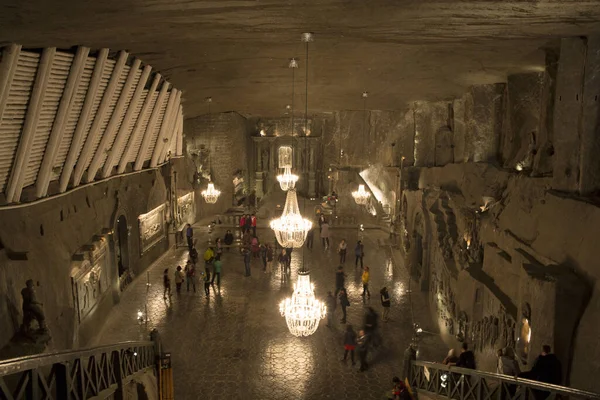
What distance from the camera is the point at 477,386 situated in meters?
5.95

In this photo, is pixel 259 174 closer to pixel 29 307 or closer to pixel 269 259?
pixel 269 259

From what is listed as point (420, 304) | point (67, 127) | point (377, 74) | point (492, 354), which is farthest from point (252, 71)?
point (492, 354)

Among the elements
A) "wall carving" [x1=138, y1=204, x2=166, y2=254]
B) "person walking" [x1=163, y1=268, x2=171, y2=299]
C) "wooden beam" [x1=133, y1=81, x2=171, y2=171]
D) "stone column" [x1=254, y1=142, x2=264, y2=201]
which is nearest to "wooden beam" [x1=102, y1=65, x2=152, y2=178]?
"wooden beam" [x1=133, y1=81, x2=171, y2=171]

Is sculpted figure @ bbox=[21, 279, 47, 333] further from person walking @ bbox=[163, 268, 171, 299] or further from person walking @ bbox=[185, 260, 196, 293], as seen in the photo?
person walking @ bbox=[185, 260, 196, 293]

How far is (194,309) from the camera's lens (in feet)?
40.1

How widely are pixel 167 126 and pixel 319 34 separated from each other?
8376mm

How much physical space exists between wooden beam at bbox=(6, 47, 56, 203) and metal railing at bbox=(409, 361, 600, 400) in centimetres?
706

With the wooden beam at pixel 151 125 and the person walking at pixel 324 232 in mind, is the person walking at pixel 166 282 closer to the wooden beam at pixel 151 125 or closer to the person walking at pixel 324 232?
the wooden beam at pixel 151 125

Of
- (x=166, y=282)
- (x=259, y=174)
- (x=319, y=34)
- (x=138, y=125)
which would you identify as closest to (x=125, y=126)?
(x=138, y=125)

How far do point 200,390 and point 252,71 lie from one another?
7941mm

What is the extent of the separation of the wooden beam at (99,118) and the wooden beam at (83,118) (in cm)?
32

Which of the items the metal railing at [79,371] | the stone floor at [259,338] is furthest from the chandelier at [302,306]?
the metal railing at [79,371]

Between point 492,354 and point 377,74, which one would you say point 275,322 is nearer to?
point 492,354

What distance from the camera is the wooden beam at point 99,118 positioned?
29.5ft
